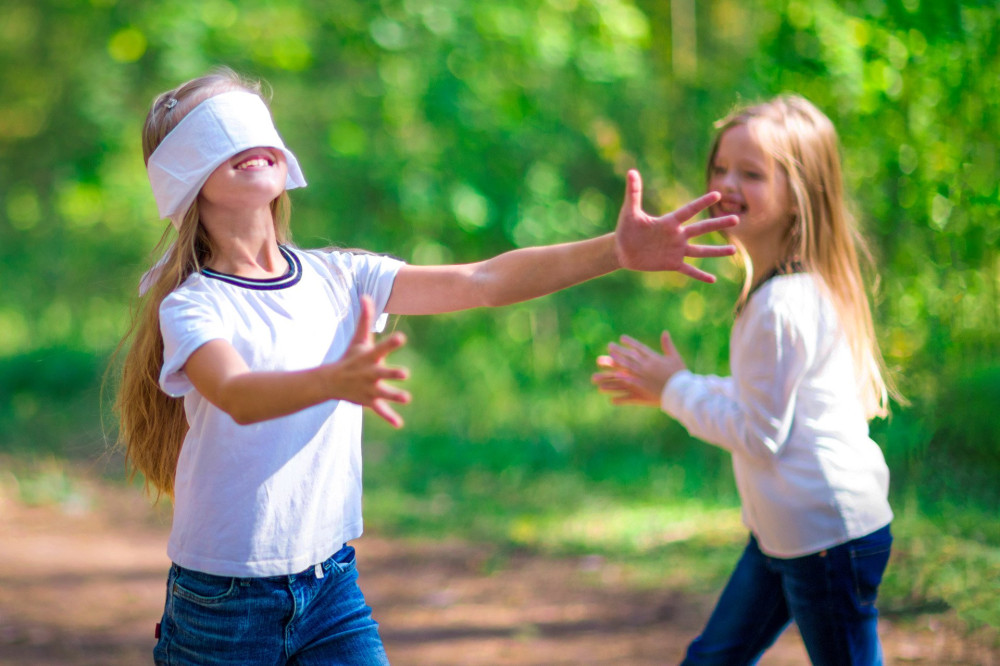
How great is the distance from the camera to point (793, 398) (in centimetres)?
225

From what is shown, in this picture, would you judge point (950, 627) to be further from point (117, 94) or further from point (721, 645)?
point (117, 94)

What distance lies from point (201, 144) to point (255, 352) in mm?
424

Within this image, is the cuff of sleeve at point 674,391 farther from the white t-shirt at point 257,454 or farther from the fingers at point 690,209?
the white t-shirt at point 257,454

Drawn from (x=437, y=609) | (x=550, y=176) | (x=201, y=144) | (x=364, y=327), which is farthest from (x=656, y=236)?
(x=550, y=176)

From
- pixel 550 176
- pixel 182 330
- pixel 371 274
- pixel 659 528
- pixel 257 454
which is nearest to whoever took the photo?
pixel 182 330

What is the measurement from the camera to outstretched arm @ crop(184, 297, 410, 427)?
151cm

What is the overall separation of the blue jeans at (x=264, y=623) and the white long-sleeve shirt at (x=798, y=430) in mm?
938

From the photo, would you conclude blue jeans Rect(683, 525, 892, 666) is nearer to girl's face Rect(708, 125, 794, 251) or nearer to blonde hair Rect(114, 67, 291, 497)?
girl's face Rect(708, 125, 794, 251)

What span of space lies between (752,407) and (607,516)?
3.09 m

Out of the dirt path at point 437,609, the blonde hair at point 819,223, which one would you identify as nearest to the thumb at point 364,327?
the blonde hair at point 819,223

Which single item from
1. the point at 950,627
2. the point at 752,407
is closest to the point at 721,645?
the point at 752,407

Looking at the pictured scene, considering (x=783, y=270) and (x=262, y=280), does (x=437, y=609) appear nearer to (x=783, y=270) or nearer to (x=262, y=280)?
(x=783, y=270)

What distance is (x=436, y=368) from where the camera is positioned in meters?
8.32

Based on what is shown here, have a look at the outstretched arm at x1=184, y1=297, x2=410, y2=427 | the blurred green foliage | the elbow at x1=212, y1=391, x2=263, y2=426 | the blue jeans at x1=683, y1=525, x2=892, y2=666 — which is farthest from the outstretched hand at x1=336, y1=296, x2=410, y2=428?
the blurred green foliage
